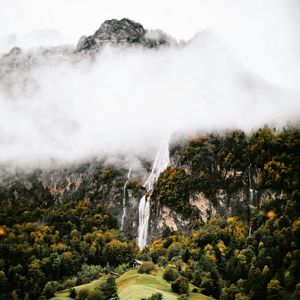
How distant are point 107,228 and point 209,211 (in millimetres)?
51334

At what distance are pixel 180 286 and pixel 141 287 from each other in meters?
10.0

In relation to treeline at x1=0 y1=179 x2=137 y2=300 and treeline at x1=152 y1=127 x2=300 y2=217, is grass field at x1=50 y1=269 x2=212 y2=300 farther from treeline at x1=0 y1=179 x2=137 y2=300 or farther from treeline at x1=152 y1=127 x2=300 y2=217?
treeline at x1=152 y1=127 x2=300 y2=217

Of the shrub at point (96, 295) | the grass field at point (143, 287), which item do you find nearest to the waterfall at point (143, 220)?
the grass field at point (143, 287)

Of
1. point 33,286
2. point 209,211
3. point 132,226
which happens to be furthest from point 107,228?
point 33,286

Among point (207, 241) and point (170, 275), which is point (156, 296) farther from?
point (207, 241)

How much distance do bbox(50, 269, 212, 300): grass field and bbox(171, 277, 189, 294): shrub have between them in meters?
1.33

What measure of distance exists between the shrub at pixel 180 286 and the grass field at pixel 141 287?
1331 mm

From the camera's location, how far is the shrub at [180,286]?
109 metres

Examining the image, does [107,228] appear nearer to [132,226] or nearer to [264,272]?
[132,226]

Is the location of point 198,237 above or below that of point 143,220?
above

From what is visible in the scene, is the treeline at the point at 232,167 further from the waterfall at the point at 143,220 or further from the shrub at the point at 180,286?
the shrub at the point at 180,286

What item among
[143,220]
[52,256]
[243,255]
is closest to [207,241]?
[243,255]

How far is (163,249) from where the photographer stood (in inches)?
6073

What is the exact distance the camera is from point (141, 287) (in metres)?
107
